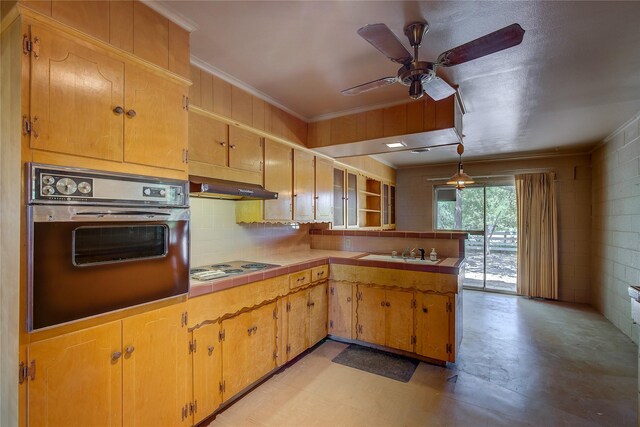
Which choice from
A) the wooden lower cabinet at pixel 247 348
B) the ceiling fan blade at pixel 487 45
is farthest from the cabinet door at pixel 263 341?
the ceiling fan blade at pixel 487 45

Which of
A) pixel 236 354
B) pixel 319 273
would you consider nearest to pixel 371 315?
pixel 319 273

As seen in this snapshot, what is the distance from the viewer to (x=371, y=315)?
3158 mm

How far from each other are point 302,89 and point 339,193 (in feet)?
6.39

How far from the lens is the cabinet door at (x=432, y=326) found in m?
2.80

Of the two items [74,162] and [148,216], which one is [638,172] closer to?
[148,216]

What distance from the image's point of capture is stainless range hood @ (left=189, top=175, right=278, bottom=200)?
2.07m

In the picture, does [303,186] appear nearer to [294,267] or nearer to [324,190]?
[324,190]

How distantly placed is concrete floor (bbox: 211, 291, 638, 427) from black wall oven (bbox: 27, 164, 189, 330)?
1.21 metres

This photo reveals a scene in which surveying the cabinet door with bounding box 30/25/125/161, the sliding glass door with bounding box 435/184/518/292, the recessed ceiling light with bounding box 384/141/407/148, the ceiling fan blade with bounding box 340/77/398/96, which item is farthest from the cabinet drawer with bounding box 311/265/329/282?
the sliding glass door with bounding box 435/184/518/292

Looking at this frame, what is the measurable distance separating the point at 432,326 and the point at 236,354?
1.80 m

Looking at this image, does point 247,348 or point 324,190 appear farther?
point 324,190

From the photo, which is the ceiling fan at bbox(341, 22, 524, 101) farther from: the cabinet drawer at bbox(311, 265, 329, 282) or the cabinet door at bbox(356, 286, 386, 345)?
the cabinet door at bbox(356, 286, 386, 345)

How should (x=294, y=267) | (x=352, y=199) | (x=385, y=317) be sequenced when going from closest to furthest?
(x=294, y=267) → (x=385, y=317) → (x=352, y=199)

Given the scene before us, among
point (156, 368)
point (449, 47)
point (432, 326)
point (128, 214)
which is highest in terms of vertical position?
point (449, 47)
